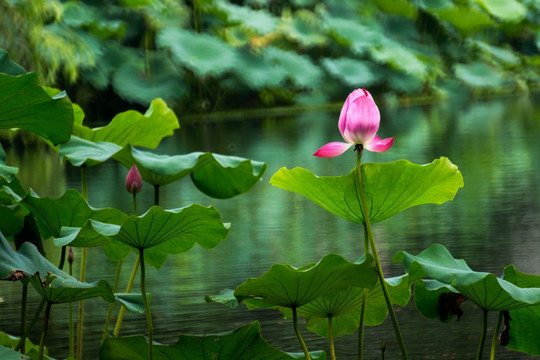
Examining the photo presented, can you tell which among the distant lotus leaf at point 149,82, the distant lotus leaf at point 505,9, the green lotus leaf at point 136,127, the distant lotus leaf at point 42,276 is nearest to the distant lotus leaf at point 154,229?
the distant lotus leaf at point 42,276

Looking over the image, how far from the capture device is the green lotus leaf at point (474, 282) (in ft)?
2.43

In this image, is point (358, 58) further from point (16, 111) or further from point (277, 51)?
point (16, 111)

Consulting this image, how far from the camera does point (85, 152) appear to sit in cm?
105

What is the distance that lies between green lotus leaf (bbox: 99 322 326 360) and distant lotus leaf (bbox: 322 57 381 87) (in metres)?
8.98

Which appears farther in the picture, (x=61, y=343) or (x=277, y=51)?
(x=277, y=51)

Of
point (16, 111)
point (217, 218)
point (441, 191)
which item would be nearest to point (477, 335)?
point (441, 191)

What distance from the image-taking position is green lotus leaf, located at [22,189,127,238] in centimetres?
95

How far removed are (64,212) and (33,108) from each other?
143 mm

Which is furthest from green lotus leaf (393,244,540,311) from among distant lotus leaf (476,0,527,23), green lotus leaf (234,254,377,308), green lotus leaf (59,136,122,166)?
distant lotus leaf (476,0,527,23)

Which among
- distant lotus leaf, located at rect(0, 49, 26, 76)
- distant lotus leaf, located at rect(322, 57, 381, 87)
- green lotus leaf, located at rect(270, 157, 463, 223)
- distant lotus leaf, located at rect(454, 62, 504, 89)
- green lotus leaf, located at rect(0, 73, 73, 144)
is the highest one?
distant lotus leaf, located at rect(0, 49, 26, 76)

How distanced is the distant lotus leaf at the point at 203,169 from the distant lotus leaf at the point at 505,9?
11665 mm

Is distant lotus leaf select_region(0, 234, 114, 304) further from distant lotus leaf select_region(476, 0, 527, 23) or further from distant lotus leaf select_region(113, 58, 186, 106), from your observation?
distant lotus leaf select_region(476, 0, 527, 23)

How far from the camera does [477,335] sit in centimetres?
124

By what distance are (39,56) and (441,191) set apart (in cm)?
487
